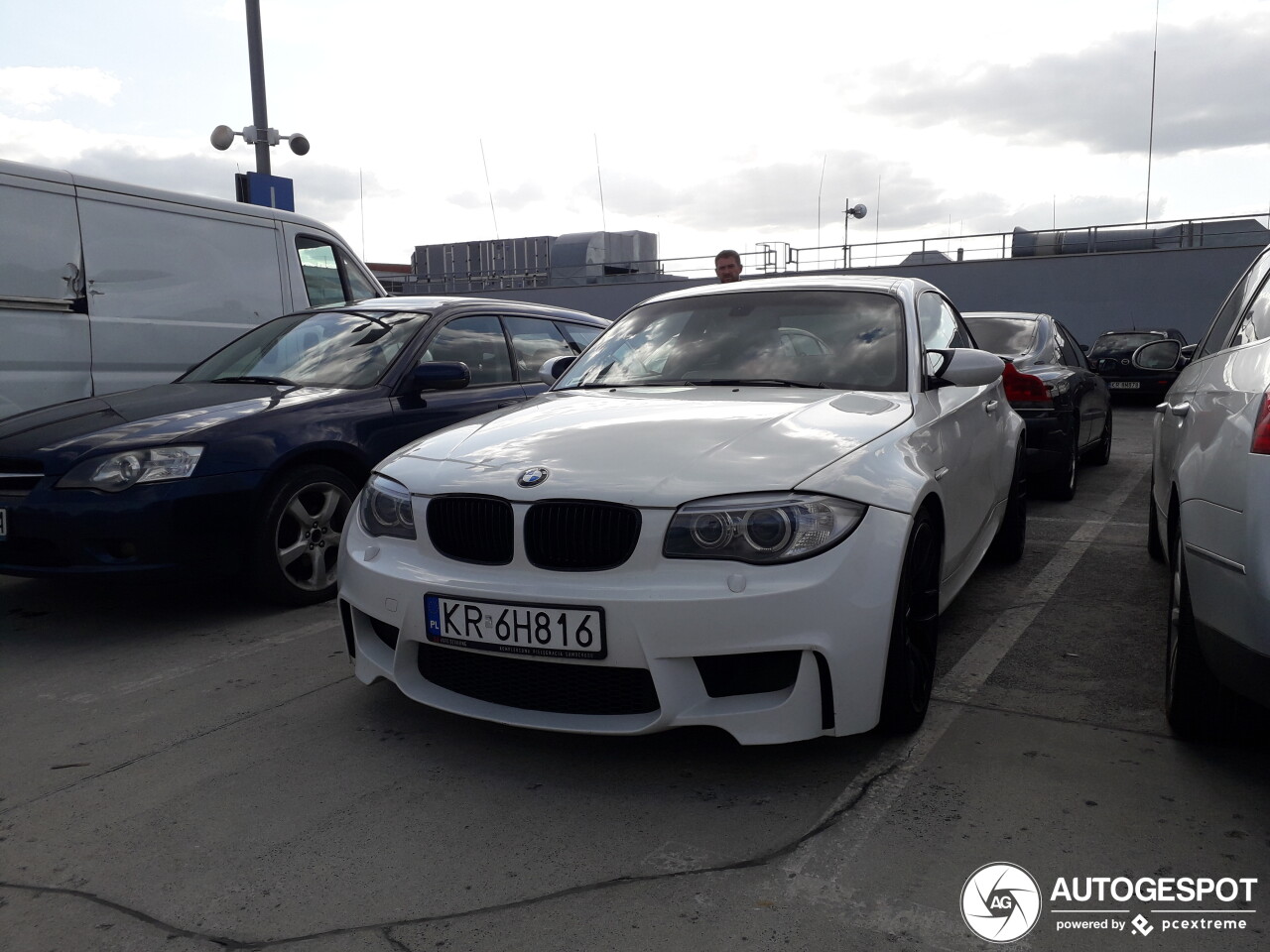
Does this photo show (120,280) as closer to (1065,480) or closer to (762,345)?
(762,345)

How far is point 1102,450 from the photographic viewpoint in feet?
31.0

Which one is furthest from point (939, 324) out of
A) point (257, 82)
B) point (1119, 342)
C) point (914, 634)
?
point (1119, 342)

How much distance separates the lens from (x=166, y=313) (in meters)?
6.66

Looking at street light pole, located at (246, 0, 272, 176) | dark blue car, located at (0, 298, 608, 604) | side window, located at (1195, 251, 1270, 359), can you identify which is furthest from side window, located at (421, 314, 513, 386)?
street light pole, located at (246, 0, 272, 176)

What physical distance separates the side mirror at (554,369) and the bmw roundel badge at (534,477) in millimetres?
1664

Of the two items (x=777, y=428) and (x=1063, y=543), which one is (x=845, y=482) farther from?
(x=1063, y=543)

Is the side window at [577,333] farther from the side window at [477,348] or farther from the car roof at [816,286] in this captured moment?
the car roof at [816,286]

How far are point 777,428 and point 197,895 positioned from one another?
6.34 feet

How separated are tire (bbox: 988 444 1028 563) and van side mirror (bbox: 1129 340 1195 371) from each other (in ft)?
2.35

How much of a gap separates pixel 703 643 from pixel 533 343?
3.92 metres

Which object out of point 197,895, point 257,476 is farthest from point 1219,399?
point 257,476

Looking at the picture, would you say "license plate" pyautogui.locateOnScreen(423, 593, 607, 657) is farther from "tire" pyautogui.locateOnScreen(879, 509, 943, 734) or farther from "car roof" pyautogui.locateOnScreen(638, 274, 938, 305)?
"car roof" pyautogui.locateOnScreen(638, 274, 938, 305)

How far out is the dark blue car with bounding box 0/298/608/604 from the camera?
418cm

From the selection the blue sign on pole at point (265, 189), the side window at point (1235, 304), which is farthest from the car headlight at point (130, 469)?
the blue sign on pole at point (265, 189)
